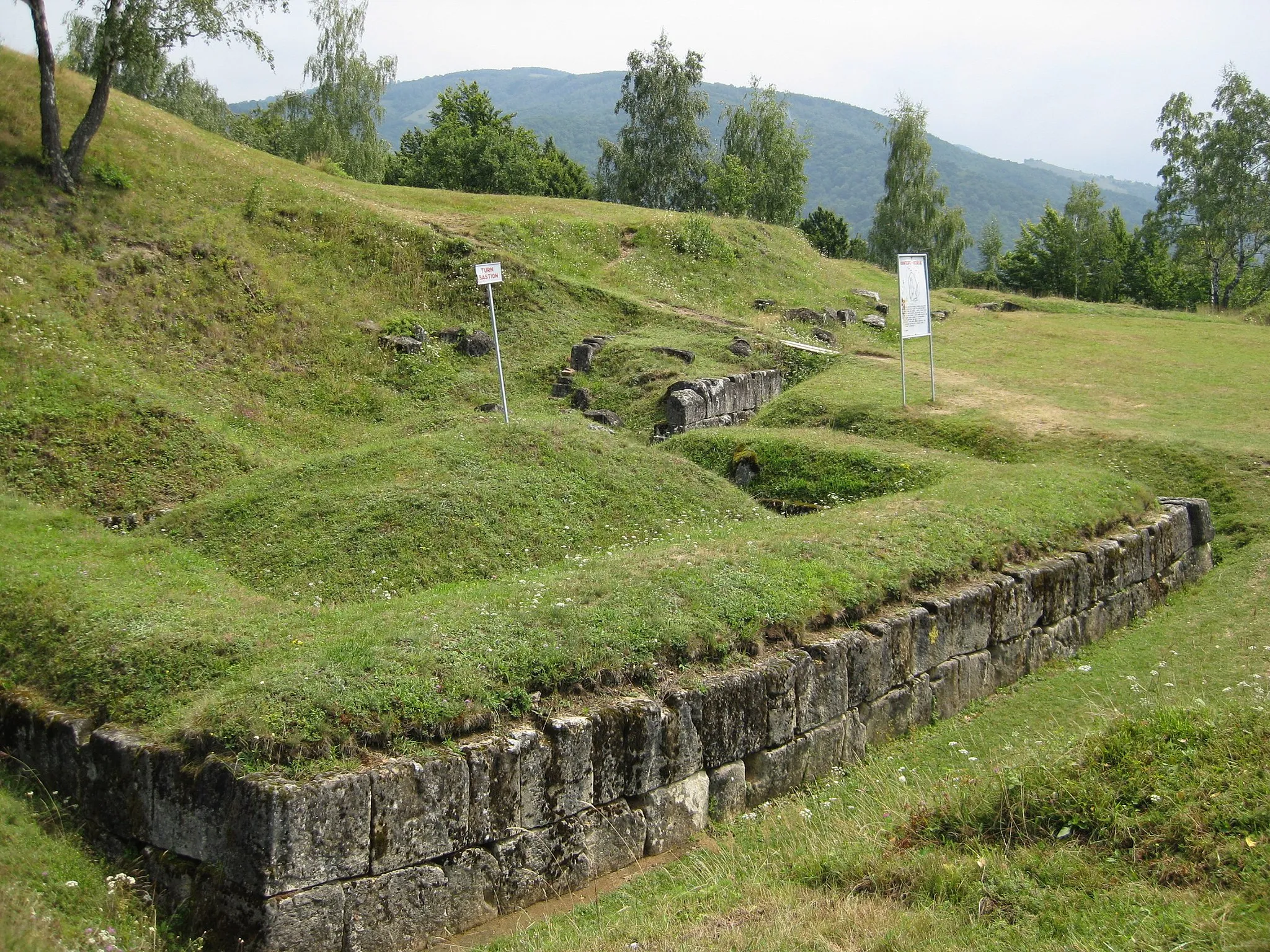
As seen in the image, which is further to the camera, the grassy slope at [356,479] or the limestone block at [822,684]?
the limestone block at [822,684]

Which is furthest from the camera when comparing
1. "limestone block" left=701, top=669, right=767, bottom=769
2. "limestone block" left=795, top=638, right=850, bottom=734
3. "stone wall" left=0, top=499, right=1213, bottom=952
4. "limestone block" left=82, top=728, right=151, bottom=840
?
"limestone block" left=795, top=638, right=850, bottom=734

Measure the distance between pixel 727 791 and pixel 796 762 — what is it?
2.54ft

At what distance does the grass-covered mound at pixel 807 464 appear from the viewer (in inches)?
615

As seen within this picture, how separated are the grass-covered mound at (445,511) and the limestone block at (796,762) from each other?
383 cm

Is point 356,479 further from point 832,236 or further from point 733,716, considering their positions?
point 832,236

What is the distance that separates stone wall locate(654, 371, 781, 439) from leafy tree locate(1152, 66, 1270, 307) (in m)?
33.0

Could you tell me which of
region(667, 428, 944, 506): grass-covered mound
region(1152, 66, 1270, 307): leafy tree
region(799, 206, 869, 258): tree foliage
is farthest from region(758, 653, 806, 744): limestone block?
region(799, 206, 869, 258): tree foliage

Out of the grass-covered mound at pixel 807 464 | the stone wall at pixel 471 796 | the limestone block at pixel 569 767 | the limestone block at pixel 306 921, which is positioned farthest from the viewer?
the grass-covered mound at pixel 807 464

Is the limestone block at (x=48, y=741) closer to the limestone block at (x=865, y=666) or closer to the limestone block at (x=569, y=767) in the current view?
the limestone block at (x=569, y=767)

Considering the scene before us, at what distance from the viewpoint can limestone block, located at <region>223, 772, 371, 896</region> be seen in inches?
226

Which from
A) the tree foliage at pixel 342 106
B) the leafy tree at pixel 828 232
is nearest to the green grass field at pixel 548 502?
the tree foliage at pixel 342 106

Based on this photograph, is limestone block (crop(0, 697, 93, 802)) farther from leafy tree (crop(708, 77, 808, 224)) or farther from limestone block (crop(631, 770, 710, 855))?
leafy tree (crop(708, 77, 808, 224))

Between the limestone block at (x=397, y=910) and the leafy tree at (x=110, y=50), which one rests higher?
the leafy tree at (x=110, y=50)

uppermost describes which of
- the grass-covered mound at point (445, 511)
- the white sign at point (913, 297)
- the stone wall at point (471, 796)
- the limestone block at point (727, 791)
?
the white sign at point (913, 297)
